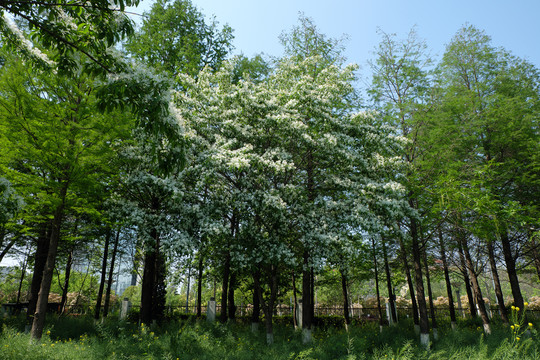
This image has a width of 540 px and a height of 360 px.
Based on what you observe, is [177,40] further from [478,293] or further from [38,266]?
[478,293]

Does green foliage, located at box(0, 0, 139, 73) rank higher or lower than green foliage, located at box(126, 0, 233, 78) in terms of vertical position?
lower

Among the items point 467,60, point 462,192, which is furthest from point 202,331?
point 467,60

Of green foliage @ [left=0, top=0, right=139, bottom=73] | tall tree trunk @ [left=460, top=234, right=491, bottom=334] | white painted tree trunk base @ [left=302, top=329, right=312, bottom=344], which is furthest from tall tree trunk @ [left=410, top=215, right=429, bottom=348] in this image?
green foliage @ [left=0, top=0, right=139, bottom=73]

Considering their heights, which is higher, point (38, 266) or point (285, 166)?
point (285, 166)

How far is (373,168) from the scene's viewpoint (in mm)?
13055

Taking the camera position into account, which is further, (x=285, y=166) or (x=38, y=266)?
(x=38, y=266)

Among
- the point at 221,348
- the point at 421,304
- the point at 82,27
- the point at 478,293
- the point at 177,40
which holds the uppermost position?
the point at 177,40

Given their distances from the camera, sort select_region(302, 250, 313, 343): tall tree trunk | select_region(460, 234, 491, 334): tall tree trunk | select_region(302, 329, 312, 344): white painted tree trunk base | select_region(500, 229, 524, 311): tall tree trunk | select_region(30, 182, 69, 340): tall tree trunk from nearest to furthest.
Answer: select_region(30, 182, 69, 340): tall tree trunk
select_region(302, 329, 312, 344): white painted tree trunk base
select_region(302, 250, 313, 343): tall tree trunk
select_region(500, 229, 524, 311): tall tree trunk
select_region(460, 234, 491, 334): tall tree trunk

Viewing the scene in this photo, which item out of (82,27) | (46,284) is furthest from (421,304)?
(82,27)

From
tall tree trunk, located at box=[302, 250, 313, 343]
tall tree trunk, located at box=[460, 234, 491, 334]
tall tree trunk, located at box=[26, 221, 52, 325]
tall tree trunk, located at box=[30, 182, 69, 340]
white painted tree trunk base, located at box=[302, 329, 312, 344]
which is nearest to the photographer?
tall tree trunk, located at box=[30, 182, 69, 340]

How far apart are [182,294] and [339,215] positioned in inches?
2104

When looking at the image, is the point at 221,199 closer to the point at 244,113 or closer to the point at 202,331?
the point at 244,113

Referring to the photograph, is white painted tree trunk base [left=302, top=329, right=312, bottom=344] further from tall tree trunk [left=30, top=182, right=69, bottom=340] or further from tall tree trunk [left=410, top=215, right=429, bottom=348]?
tall tree trunk [left=30, top=182, right=69, bottom=340]

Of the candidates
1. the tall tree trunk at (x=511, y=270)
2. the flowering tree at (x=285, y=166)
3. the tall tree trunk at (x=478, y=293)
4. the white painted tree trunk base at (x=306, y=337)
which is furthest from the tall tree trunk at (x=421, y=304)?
the tall tree trunk at (x=511, y=270)
